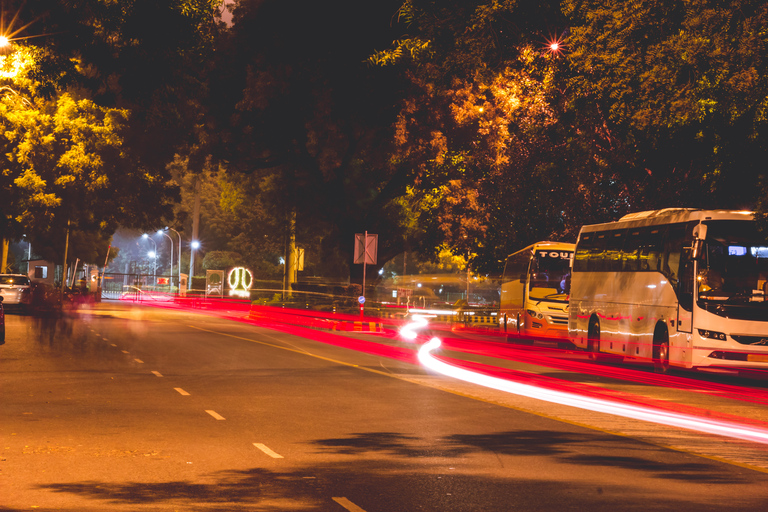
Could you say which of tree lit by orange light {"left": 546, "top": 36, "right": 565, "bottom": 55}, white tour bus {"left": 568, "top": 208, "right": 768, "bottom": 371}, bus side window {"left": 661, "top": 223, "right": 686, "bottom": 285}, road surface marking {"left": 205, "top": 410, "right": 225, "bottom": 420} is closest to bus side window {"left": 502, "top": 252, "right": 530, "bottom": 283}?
white tour bus {"left": 568, "top": 208, "right": 768, "bottom": 371}

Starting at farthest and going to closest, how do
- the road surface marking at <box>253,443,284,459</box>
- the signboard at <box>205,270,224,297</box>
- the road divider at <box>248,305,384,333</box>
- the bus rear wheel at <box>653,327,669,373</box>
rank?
1. the signboard at <box>205,270,224,297</box>
2. the road divider at <box>248,305,384,333</box>
3. the bus rear wheel at <box>653,327,669,373</box>
4. the road surface marking at <box>253,443,284,459</box>

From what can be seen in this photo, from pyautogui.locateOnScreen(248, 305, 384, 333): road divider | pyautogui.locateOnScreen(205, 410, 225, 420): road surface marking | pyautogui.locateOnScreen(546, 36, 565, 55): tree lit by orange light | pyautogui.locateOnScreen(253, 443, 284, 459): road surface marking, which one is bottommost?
pyautogui.locateOnScreen(253, 443, 284, 459): road surface marking

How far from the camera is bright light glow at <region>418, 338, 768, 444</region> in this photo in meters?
12.3

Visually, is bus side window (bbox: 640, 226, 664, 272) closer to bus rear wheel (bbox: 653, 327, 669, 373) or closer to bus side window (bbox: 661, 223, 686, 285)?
bus side window (bbox: 661, 223, 686, 285)

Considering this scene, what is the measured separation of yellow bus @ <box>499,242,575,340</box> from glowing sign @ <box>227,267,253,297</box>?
106 ft

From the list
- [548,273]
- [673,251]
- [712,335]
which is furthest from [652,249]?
[548,273]

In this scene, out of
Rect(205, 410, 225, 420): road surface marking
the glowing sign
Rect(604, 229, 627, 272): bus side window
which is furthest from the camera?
the glowing sign

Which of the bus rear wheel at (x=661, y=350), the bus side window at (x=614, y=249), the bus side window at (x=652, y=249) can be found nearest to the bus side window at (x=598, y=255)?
the bus side window at (x=614, y=249)

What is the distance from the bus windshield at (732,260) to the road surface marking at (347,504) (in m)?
14.4

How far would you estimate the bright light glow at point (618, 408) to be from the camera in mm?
12341

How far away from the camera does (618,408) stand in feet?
47.1

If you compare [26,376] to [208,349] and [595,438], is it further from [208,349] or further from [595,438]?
[595,438]

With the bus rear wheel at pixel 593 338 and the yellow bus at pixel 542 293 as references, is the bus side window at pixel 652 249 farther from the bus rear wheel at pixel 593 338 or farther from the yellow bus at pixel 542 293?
the yellow bus at pixel 542 293

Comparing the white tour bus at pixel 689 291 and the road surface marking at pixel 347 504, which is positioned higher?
the white tour bus at pixel 689 291
